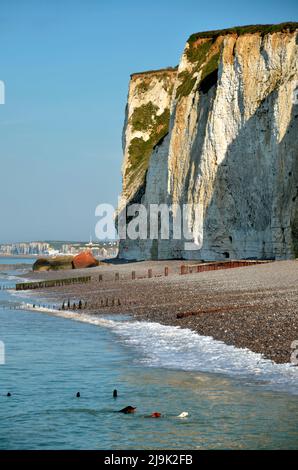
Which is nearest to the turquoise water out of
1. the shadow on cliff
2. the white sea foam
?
the white sea foam

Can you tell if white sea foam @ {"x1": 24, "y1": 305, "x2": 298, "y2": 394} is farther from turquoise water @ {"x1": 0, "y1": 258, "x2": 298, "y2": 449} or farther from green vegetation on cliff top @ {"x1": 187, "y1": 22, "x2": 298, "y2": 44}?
green vegetation on cliff top @ {"x1": 187, "y1": 22, "x2": 298, "y2": 44}

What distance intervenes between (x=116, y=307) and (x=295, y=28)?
26.8m

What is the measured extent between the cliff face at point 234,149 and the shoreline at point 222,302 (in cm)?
801

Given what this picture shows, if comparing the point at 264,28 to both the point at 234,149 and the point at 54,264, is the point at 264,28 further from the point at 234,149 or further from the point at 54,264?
the point at 54,264

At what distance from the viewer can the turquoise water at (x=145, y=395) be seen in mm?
10500

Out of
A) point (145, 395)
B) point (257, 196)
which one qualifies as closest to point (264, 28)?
point (257, 196)

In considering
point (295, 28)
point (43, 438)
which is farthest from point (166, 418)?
point (295, 28)

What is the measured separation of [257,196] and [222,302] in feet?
81.6

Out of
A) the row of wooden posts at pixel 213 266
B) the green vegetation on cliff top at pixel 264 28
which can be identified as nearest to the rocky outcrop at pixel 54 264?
Result: the green vegetation on cliff top at pixel 264 28

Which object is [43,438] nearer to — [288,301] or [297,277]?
[288,301]

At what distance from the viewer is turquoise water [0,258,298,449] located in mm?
10500

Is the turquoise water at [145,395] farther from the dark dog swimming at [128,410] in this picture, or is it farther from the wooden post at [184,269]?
the wooden post at [184,269]

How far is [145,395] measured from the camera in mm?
13250

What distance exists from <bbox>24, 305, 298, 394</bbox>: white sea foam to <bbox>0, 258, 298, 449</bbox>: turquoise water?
25mm
